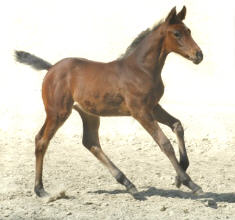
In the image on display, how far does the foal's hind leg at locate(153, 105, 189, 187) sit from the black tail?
63.9 inches

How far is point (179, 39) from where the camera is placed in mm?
7352

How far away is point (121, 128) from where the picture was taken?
41.8 ft

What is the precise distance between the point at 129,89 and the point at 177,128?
0.74m

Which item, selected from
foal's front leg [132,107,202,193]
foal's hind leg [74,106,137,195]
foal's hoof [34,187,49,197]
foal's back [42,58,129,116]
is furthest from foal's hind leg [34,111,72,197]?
foal's front leg [132,107,202,193]

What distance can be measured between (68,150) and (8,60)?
6503 mm

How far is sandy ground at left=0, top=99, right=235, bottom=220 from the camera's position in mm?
7051

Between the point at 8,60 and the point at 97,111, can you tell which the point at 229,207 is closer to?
the point at 97,111

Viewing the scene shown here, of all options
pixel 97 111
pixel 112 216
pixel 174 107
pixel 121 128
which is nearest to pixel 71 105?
pixel 97 111

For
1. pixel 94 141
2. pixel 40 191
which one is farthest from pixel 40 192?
pixel 94 141

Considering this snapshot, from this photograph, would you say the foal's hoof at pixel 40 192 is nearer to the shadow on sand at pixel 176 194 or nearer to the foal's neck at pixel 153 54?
the shadow on sand at pixel 176 194

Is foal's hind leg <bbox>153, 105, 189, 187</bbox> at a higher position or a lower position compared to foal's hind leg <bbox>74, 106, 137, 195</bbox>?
higher

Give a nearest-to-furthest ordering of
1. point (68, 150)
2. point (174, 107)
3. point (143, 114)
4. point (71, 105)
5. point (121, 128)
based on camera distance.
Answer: point (143, 114)
point (71, 105)
point (68, 150)
point (121, 128)
point (174, 107)

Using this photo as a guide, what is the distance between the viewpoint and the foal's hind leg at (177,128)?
7.52m

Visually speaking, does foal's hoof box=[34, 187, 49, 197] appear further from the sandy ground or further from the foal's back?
the foal's back
